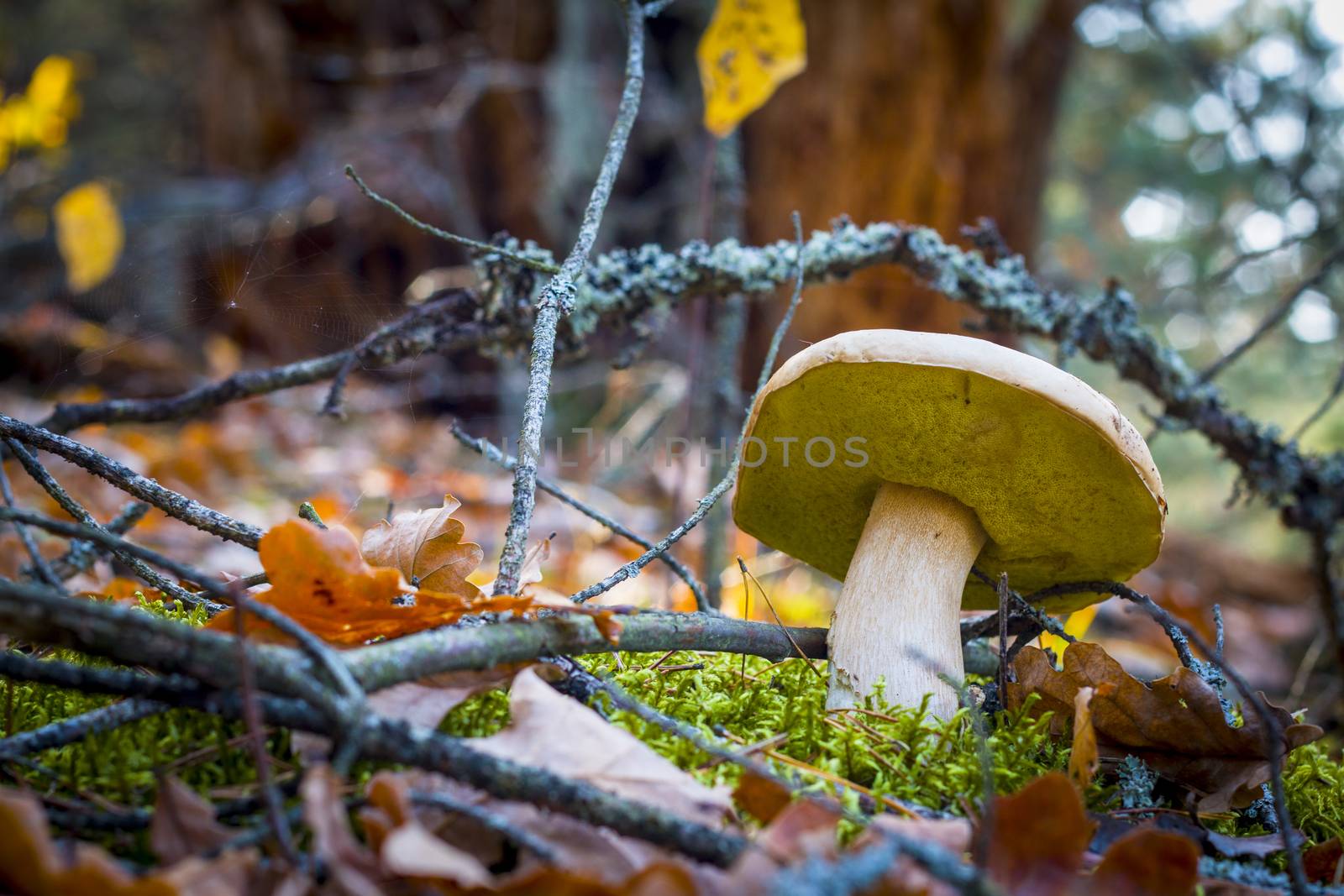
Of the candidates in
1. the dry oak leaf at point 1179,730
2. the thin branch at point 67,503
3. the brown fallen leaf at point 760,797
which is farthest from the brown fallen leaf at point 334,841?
the dry oak leaf at point 1179,730

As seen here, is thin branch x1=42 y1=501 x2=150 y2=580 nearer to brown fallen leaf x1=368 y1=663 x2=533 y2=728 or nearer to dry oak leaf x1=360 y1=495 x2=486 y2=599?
dry oak leaf x1=360 y1=495 x2=486 y2=599

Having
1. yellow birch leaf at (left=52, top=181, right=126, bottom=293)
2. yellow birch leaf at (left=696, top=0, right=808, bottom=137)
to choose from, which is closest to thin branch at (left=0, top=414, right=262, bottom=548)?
yellow birch leaf at (left=696, top=0, right=808, bottom=137)

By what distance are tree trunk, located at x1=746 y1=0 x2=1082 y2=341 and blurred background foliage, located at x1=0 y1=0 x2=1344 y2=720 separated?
0.05 ft

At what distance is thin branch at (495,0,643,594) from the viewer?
1.04 metres

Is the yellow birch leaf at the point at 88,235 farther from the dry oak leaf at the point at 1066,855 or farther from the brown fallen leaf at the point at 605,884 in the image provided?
the dry oak leaf at the point at 1066,855

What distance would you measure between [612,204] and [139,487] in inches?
182

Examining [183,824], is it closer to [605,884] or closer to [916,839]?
[605,884]

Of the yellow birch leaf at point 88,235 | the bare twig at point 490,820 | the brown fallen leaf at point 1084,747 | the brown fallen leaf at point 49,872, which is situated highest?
the yellow birch leaf at point 88,235

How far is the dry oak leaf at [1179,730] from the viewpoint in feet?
3.59

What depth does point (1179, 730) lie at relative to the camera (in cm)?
111

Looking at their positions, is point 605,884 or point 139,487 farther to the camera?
point 139,487

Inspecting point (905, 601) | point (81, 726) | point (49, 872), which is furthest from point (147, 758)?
point (905, 601)

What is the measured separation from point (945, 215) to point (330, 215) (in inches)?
164

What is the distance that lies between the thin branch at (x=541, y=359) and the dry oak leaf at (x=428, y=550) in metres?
0.15
